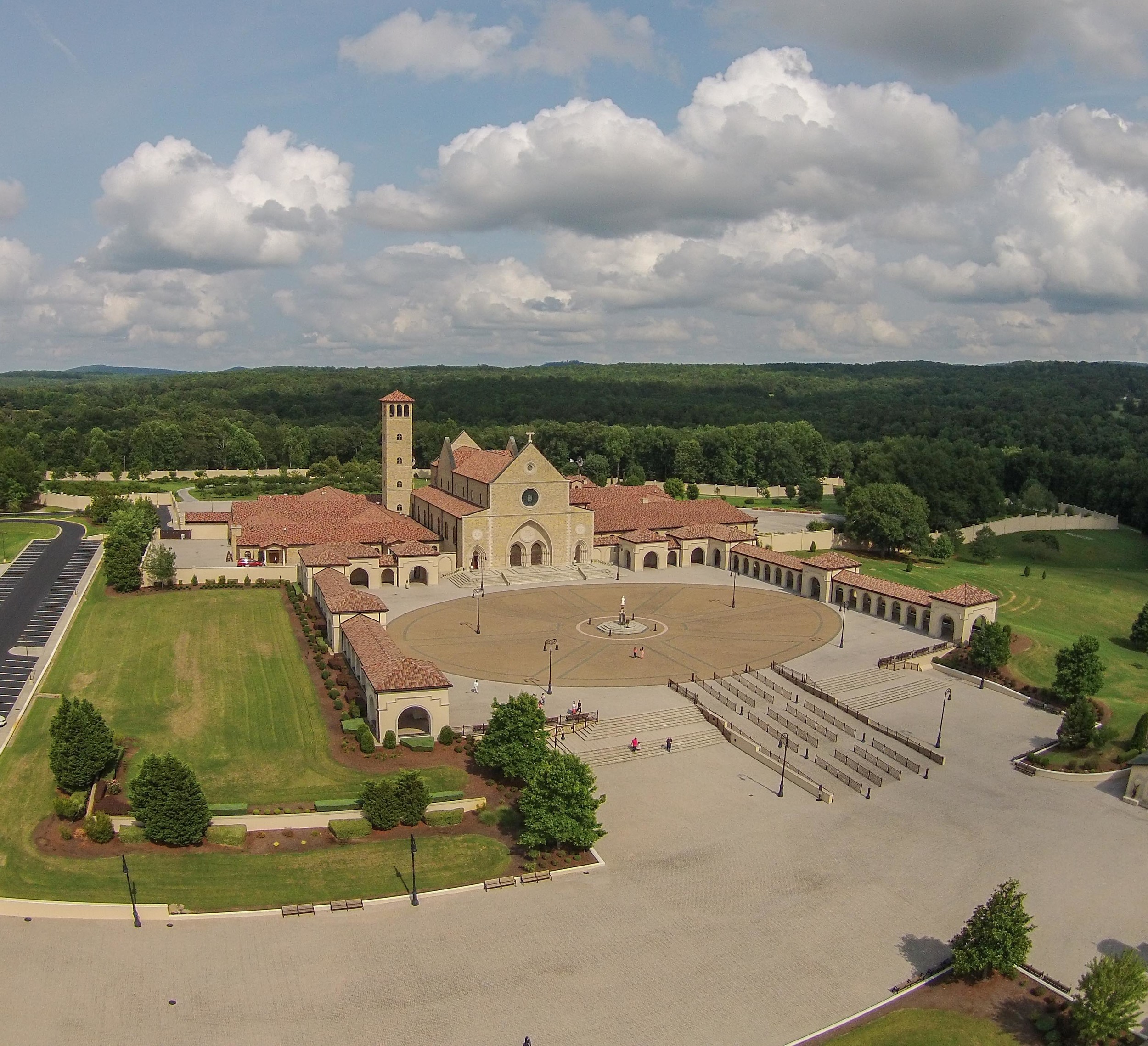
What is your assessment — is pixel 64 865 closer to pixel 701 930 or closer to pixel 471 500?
pixel 701 930

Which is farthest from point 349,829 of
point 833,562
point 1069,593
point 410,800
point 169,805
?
point 1069,593

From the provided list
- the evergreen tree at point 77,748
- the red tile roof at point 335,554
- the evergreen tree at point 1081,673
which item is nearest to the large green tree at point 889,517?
the evergreen tree at point 1081,673

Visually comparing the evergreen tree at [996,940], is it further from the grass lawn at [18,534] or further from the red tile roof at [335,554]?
the grass lawn at [18,534]

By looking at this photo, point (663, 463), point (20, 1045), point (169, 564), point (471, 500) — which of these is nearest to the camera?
point (20, 1045)

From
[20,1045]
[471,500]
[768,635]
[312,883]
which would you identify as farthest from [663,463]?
[20,1045]

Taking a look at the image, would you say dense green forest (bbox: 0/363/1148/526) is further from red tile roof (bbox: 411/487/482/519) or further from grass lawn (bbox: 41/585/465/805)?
grass lawn (bbox: 41/585/465/805)
